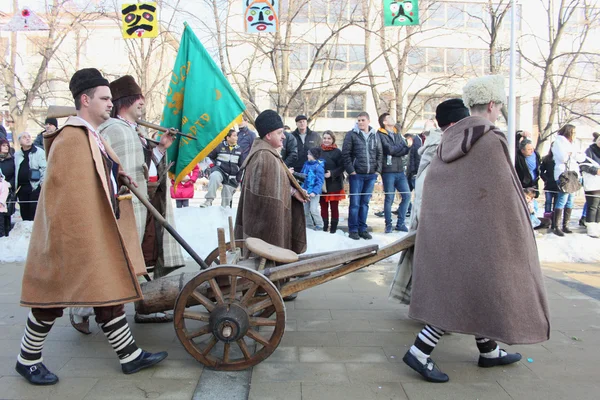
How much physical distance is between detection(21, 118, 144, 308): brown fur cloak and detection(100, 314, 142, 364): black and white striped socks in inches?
10.6

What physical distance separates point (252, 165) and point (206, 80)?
3.57 ft

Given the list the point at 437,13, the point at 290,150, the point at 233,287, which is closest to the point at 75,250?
the point at 233,287

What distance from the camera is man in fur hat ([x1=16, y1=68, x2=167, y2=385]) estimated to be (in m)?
3.17

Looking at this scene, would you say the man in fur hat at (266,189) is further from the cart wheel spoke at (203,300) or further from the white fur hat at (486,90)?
the white fur hat at (486,90)

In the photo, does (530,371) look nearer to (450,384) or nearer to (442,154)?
(450,384)

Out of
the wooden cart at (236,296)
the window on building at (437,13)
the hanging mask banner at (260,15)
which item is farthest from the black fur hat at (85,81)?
the window on building at (437,13)

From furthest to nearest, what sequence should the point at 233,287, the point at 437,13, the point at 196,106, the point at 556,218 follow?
the point at 437,13 → the point at 556,218 → the point at 196,106 → the point at 233,287

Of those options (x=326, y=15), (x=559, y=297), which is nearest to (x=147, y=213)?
(x=559, y=297)

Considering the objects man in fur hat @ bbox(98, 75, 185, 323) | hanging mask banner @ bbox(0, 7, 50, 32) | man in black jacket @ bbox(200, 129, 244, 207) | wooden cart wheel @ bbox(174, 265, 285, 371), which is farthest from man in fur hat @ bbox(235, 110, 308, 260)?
hanging mask banner @ bbox(0, 7, 50, 32)

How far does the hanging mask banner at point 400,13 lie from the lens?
966cm

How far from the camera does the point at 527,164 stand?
29.4ft

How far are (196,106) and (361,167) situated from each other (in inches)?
158

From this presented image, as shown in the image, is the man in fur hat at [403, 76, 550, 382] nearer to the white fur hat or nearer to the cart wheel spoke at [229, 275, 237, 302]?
the white fur hat

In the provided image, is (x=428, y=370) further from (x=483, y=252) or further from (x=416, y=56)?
(x=416, y=56)
